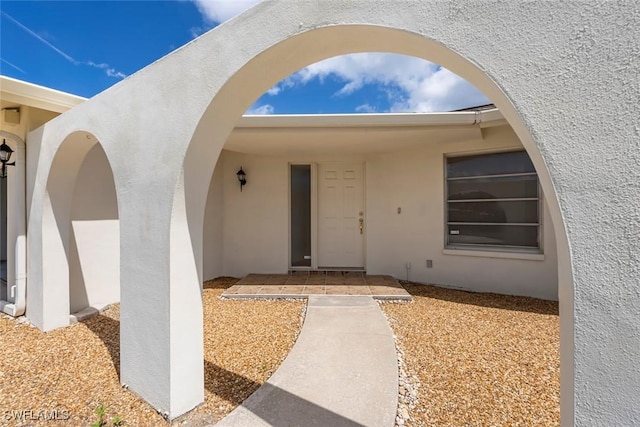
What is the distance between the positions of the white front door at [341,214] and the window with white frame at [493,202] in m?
2.10

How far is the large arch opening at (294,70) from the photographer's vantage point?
1335mm

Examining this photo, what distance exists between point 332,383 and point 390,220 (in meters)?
4.76

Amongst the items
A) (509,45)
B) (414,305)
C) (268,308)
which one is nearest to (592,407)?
(509,45)

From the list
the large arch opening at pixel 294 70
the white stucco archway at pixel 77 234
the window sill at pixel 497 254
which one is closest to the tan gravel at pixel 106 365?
the white stucco archway at pixel 77 234

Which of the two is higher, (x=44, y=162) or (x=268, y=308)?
(x=44, y=162)

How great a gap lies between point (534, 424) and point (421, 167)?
509 cm

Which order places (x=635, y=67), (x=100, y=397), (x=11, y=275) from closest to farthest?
1. (x=635, y=67)
2. (x=100, y=397)
3. (x=11, y=275)

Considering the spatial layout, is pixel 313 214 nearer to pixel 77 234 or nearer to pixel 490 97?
pixel 77 234

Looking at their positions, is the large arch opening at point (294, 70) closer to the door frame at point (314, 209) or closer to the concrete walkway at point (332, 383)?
the concrete walkway at point (332, 383)

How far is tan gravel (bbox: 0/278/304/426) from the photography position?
2439 mm

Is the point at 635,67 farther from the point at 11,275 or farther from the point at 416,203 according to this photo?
the point at 11,275

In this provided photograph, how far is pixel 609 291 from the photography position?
3.87ft

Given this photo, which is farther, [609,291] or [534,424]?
[534,424]

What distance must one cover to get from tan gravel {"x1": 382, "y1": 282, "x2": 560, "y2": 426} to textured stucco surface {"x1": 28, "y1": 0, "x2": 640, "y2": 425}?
4.13 feet
